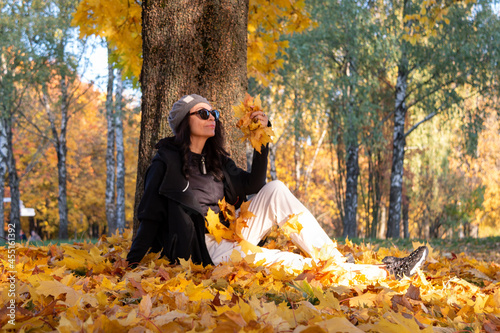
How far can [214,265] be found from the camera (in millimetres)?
3223

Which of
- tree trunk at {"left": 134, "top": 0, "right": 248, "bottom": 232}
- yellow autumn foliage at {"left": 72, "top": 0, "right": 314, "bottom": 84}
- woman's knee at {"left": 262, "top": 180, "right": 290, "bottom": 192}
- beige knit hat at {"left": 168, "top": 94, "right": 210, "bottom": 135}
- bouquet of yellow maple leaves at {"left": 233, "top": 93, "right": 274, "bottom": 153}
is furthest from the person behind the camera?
yellow autumn foliage at {"left": 72, "top": 0, "right": 314, "bottom": 84}

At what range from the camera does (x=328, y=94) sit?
42.5 ft

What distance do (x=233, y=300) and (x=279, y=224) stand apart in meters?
1.34

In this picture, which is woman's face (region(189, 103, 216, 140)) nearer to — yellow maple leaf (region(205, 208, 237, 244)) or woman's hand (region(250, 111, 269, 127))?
woman's hand (region(250, 111, 269, 127))

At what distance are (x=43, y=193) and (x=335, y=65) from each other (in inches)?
648

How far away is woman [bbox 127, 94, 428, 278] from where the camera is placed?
3.19 meters

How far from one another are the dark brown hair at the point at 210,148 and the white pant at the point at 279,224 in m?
0.40

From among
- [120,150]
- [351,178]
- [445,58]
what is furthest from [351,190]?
[120,150]

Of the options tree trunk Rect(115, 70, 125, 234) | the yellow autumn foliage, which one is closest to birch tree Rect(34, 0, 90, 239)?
tree trunk Rect(115, 70, 125, 234)

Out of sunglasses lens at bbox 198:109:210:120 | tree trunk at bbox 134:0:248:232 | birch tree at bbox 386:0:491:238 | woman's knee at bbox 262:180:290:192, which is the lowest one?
woman's knee at bbox 262:180:290:192

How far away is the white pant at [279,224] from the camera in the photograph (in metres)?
3.14

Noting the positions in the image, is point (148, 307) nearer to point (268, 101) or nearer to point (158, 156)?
point (158, 156)

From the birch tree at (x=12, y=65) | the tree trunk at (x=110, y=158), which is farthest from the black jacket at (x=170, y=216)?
the birch tree at (x=12, y=65)

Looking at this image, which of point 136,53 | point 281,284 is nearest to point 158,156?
point 281,284
